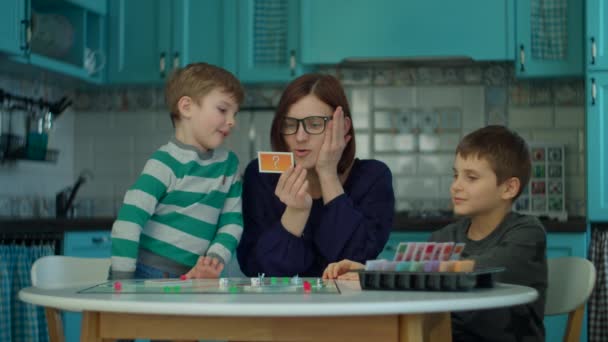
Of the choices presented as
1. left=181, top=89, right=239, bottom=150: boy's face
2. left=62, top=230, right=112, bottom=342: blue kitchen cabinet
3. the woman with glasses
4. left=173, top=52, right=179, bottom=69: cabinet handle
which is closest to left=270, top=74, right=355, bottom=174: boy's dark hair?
the woman with glasses

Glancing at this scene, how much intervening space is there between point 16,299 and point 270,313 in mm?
2529

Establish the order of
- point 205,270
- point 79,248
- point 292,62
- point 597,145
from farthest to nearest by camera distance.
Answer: point 292,62, point 597,145, point 79,248, point 205,270

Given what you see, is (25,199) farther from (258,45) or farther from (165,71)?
(258,45)

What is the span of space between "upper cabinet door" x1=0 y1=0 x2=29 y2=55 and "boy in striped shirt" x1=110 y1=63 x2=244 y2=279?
1.57 m

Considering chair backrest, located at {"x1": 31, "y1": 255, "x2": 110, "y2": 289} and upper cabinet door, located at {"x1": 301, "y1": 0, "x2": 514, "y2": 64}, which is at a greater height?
upper cabinet door, located at {"x1": 301, "y1": 0, "x2": 514, "y2": 64}

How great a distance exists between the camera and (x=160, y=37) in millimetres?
4633

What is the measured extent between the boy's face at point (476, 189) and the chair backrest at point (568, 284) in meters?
0.22

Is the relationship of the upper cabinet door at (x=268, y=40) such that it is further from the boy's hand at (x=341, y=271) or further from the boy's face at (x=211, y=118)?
the boy's hand at (x=341, y=271)

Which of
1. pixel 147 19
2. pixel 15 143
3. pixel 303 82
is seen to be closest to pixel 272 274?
pixel 303 82

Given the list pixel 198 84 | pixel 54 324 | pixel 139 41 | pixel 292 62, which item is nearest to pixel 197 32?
pixel 139 41

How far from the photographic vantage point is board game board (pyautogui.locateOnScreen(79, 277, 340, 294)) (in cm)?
166

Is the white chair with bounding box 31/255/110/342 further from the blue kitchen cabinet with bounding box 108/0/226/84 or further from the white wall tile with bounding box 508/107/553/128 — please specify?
the white wall tile with bounding box 508/107/553/128

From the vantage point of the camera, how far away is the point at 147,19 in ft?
15.3

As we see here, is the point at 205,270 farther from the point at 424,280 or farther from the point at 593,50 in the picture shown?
the point at 593,50
